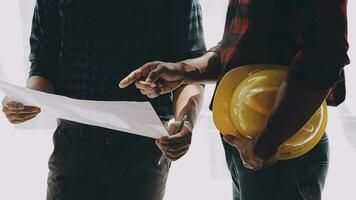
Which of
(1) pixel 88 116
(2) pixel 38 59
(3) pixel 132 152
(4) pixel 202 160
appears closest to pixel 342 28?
(1) pixel 88 116

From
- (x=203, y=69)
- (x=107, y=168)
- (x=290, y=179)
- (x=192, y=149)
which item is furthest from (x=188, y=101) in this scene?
(x=192, y=149)

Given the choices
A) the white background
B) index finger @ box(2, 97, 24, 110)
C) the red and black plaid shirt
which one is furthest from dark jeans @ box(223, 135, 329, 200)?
the white background

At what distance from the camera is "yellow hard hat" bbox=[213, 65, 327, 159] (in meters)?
0.73

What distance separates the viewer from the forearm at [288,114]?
2.19 feet

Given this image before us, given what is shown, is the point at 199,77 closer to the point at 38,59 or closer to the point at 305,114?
the point at 305,114

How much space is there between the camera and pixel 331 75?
25.7 inches

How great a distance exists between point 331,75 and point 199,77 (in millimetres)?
350

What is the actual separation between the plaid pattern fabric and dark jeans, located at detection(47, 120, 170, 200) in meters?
0.10

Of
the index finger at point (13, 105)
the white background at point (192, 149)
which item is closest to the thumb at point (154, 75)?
the index finger at point (13, 105)

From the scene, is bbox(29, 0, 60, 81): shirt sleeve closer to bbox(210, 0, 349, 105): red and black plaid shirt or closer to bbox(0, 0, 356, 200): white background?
bbox(210, 0, 349, 105): red and black plaid shirt

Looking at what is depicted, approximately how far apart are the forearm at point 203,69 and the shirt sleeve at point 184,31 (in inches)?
5.0

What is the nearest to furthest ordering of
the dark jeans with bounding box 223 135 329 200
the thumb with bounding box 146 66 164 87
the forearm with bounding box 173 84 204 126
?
the dark jeans with bounding box 223 135 329 200, the thumb with bounding box 146 66 164 87, the forearm with bounding box 173 84 204 126

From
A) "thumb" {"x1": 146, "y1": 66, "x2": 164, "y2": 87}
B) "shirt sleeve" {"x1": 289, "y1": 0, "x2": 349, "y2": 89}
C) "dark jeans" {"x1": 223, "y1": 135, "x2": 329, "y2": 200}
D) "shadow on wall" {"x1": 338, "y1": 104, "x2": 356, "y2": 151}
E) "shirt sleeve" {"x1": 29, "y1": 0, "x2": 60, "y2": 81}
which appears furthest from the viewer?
"shadow on wall" {"x1": 338, "y1": 104, "x2": 356, "y2": 151}

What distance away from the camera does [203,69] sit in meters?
0.96
